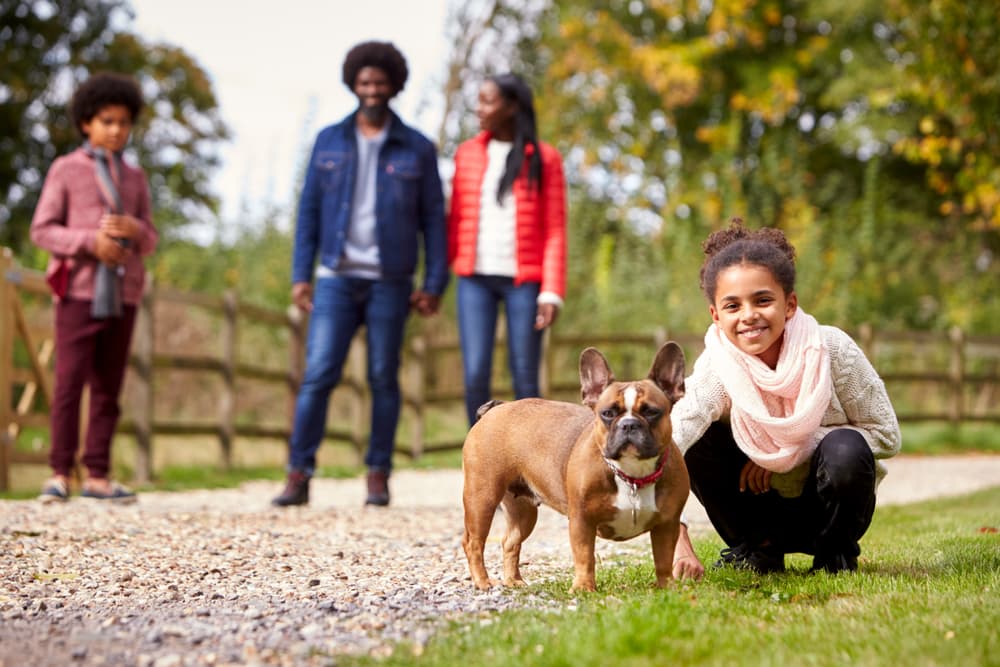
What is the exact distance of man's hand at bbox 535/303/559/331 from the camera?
19.3ft

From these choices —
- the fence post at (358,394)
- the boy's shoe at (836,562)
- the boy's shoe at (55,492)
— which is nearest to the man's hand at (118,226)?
the boy's shoe at (55,492)

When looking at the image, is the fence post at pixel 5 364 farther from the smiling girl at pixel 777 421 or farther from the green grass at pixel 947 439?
the green grass at pixel 947 439

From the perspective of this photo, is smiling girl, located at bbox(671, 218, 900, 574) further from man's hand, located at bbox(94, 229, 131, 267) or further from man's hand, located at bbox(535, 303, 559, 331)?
man's hand, located at bbox(94, 229, 131, 267)

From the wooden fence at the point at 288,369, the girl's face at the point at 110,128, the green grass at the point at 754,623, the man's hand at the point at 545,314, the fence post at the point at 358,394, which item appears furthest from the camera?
the fence post at the point at 358,394

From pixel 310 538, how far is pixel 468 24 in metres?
11.8

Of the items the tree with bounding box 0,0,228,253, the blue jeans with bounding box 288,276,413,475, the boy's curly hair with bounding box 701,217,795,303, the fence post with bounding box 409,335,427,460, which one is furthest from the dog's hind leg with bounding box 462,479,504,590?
the tree with bounding box 0,0,228,253

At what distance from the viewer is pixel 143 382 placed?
8.96m

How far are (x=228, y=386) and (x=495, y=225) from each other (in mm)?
4630

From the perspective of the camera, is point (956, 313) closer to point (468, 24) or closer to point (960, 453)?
point (960, 453)

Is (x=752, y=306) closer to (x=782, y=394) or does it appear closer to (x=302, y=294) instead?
(x=782, y=394)

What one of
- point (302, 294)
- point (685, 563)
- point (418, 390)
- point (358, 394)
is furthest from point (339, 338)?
point (418, 390)

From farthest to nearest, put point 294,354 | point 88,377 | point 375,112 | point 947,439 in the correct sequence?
point 947,439 → point 294,354 → point 88,377 → point 375,112

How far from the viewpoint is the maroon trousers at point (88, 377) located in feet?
20.7

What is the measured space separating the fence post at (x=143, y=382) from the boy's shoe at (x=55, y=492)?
251cm
